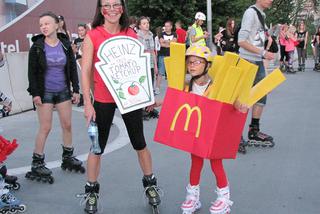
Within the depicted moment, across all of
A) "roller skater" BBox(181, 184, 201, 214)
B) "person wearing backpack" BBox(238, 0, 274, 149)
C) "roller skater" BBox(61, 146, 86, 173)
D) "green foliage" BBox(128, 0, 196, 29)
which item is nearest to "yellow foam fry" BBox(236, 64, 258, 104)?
"roller skater" BBox(181, 184, 201, 214)

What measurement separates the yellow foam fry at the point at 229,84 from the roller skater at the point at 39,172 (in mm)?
2306

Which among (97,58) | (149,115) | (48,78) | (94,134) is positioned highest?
(97,58)

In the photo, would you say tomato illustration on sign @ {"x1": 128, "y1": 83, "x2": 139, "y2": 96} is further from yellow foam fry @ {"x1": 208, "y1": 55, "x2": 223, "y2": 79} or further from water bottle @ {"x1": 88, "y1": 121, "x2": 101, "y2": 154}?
yellow foam fry @ {"x1": 208, "y1": 55, "x2": 223, "y2": 79}

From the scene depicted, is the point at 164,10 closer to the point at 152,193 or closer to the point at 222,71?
the point at 152,193

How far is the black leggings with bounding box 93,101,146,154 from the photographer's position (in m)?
3.96

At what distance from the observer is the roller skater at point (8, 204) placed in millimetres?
4152

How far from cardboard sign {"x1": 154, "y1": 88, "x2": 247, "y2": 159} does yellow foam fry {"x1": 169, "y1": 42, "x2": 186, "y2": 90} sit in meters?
0.07

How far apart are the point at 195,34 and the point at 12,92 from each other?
19.7ft

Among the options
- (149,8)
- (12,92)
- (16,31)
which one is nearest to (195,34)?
(16,31)

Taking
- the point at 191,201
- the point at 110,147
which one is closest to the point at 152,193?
the point at 191,201

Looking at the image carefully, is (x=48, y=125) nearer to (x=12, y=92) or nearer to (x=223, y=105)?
(x=223, y=105)

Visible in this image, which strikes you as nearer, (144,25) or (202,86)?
(202,86)

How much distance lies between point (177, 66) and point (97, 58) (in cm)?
66

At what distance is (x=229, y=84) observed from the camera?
12.0 ft
